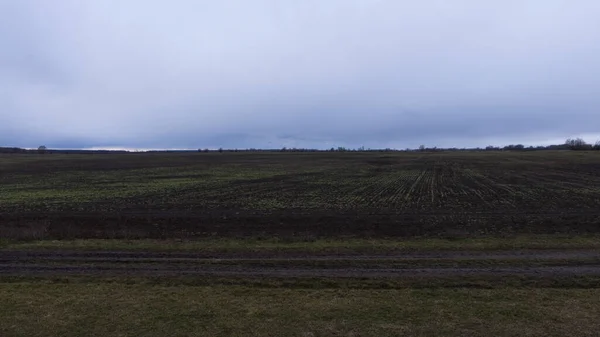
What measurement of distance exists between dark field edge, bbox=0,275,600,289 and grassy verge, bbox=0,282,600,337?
0.38 metres

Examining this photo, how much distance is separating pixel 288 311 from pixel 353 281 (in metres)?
2.66

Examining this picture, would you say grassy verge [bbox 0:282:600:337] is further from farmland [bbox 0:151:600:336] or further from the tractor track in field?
the tractor track in field

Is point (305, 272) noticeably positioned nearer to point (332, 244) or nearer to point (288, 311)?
point (288, 311)

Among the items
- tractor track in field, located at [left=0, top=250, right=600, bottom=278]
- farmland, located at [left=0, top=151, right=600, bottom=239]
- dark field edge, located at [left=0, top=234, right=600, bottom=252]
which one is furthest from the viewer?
farmland, located at [left=0, top=151, right=600, bottom=239]

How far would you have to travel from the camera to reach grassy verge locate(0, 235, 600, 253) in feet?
47.7

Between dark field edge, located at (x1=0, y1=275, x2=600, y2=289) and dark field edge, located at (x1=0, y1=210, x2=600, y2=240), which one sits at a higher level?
dark field edge, located at (x1=0, y1=275, x2=600, y2=289)

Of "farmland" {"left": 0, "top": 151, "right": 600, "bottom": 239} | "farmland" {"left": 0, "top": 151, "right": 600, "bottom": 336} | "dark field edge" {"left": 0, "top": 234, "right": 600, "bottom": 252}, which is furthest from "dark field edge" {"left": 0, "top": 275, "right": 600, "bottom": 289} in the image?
"farmland" {"left": 0, "top": 151, "right": 600, "bottom": 239}

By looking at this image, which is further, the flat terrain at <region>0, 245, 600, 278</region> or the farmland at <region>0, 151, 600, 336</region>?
the flat terrain at <region>0, 245, 600, 278</region>

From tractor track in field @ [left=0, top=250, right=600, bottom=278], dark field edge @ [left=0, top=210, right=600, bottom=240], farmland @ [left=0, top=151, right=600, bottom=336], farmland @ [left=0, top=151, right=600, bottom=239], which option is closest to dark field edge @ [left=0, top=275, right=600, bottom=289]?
farmland @ [left=0, top=151, right=600, bottom=336]

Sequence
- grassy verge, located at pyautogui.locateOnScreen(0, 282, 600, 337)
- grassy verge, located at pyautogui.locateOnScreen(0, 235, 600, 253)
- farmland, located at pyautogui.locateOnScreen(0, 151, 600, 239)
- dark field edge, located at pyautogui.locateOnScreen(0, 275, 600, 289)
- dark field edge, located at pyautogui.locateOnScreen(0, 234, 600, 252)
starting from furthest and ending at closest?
1. farmland, located at pyautogui.locateOnScreen(0, 151, 600, 239)
2. grassy verge, located at pyautogui.locateOnScreen(0, 235, 600, 253)
3. dark field edge, located at pyautogui.locateOnScreen(0, 234, 600, 252)
4. dark field edge, located at pyautogui.locateOnScreen(0, 275, 600, 289)
5. grassy verge, located at pyautogui.locateOnScreen(0, 282, 600, 337)

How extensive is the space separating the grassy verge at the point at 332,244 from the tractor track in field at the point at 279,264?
75 centimetres

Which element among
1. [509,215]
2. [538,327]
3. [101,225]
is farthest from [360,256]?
[101,225]

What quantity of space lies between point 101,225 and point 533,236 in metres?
21.5

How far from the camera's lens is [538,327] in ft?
24.9
